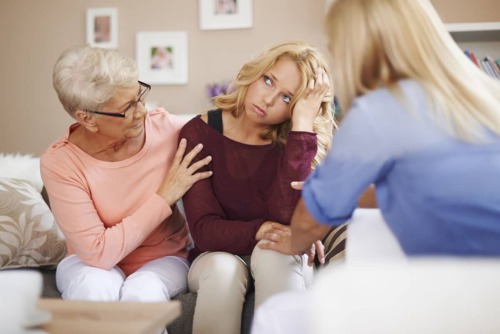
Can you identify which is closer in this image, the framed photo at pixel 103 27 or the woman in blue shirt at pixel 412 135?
the woman in blue shirt at pixel 412 135

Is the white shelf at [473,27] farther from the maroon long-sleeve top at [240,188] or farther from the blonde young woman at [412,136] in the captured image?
the blonde young woman at [412,136]

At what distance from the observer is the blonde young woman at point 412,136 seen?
1.01 meters

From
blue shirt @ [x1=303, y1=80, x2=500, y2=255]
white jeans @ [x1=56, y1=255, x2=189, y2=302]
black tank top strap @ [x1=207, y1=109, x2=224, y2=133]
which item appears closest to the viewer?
blue shirt @ [x1=303, y1=80, x2=500, y2=255]

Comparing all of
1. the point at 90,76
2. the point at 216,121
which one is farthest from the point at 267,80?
the point at 90,76

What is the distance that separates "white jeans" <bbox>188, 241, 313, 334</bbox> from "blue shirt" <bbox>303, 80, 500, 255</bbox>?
0.60m

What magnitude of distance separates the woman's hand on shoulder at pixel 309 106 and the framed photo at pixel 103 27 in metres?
2.47

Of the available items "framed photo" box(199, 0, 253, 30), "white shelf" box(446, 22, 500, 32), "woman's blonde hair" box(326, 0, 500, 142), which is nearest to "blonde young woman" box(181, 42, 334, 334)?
"woman's blonde hair" box(326, 0, 500, 142)

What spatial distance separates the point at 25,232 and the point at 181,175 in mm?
695

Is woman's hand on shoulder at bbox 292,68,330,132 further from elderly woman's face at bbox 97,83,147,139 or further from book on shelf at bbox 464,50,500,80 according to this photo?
book on shelf at bbox 464,50,500,80

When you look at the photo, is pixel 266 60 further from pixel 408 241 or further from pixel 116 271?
pixel 408 241

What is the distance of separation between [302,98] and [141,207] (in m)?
0.60

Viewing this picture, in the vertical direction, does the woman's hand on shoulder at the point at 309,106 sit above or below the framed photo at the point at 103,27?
below

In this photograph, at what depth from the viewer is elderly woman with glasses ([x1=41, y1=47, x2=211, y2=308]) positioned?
1785 mm

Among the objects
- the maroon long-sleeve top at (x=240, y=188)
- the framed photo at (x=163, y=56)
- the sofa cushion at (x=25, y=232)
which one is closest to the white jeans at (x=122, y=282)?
the maroon long-sleeve top at (x=240, y=188)
